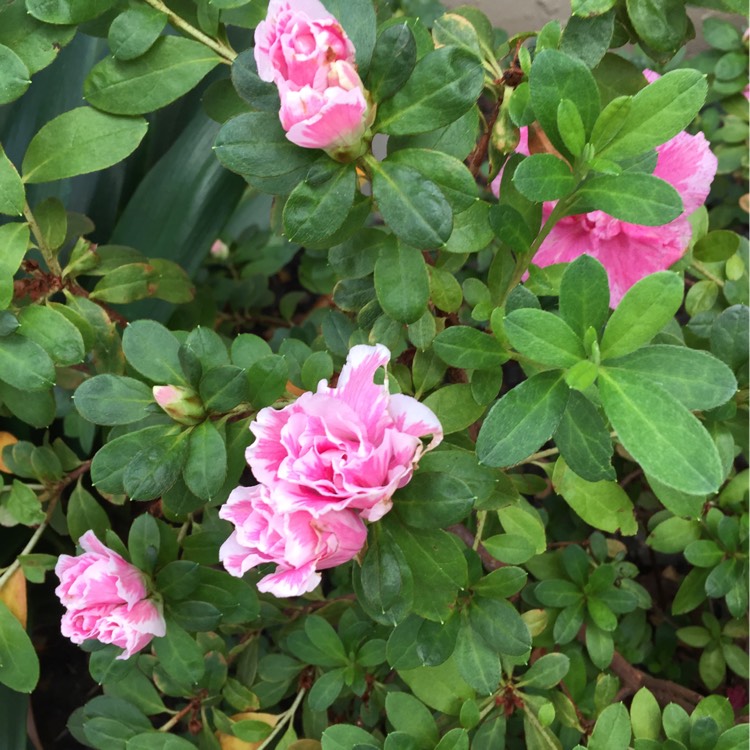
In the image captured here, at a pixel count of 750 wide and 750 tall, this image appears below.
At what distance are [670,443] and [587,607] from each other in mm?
480

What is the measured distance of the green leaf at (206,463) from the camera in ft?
1.92

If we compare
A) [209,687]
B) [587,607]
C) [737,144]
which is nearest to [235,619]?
[209,687]

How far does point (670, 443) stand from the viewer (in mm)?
462

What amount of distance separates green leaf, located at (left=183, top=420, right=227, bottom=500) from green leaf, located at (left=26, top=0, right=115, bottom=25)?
359mm

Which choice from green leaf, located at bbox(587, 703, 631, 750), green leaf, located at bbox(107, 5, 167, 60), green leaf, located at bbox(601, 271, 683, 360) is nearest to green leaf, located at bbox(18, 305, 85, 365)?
green leaf, located at bbox(107, 5, 167, 60)

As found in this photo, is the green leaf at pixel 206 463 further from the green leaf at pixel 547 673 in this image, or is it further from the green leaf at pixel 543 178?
the green leaf at pixel 547 673

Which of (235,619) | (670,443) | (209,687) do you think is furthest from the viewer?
(209,687)

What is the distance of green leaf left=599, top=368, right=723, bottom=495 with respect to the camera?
17.6 inches

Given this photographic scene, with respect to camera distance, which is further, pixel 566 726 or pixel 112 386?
pixel 566 726

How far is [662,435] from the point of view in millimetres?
467

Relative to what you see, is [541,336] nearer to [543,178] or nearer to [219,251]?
[543,178]

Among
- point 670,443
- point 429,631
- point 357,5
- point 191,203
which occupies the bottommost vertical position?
point 429,631

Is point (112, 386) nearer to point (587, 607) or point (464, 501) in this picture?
point (464, 501)

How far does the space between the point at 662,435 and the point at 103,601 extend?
0.49m
